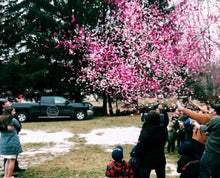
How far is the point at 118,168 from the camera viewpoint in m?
3.78

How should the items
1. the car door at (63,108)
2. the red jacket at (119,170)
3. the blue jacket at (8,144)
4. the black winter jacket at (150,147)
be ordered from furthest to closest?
the car door at (63,108) → the blue jacket at (8,144) → the black winter jacket at (150,147) → the red jacket at (119,170)

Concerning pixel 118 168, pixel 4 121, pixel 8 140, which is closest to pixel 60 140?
pixel 8 140

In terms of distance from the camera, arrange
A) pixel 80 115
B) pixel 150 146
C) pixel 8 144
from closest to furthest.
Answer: pixel 150 146
pixel 8 144
pixel 80 115

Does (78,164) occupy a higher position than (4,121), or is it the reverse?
(4,121)

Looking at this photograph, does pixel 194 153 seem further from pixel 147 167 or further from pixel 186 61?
pixel 186 61

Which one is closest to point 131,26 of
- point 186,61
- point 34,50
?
point 186,61

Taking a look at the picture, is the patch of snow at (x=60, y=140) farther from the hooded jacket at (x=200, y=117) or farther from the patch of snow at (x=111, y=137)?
the hooded jacket at (x=200, y=117)

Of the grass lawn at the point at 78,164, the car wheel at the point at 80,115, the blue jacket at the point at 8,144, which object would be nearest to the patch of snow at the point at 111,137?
the grass lawn at the point at 78,164

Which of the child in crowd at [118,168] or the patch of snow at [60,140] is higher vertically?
the child in crowd at [118,168]

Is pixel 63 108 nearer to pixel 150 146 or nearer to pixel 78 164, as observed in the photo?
pixel 78 164

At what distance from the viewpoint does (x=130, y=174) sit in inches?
151

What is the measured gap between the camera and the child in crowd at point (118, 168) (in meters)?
3.75

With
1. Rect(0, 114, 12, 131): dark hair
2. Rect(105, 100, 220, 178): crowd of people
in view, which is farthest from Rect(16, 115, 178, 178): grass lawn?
Rect(105, 100, 220, 178): crowd of people

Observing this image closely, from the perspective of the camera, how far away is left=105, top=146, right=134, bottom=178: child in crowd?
3.75m
